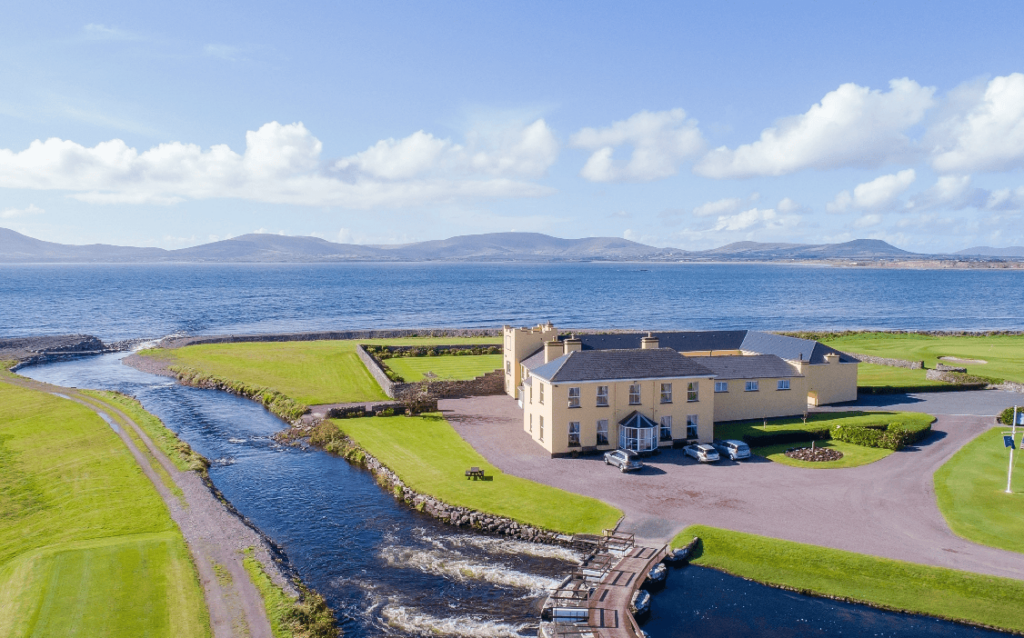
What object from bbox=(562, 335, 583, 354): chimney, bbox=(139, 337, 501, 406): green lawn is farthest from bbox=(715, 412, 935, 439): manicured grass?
bbox=(139, 337, 501, 406): green lawn

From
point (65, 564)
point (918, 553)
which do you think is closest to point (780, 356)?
point (918, 553)

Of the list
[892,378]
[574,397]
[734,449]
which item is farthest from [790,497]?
[892,378]

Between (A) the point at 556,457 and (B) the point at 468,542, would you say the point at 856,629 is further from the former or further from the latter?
(A) the point at 556,457

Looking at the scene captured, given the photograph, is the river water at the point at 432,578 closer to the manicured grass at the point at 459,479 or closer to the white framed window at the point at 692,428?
the manicured grass at the point at 459,479

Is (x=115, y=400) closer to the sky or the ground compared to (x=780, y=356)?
closer to the ground

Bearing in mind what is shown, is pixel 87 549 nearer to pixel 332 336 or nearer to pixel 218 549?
pixel 218 549
